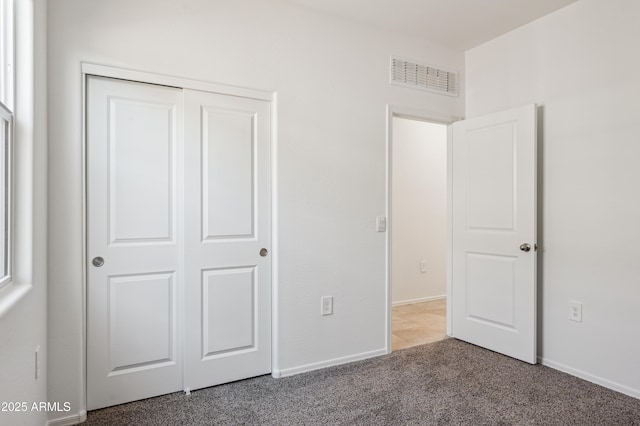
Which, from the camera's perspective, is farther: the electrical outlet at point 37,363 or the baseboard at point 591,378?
the baseboard at point 591,378

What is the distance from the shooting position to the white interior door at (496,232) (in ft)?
9.21

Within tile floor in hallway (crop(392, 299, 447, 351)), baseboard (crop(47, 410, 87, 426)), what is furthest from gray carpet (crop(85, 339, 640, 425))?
tile floor in hallway (crop(392, 299, 447, 351))

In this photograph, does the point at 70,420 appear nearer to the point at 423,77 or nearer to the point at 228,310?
the point at 228,310

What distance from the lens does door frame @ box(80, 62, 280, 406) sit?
206 centimetres

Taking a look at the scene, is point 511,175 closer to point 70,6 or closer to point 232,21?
point 232,21

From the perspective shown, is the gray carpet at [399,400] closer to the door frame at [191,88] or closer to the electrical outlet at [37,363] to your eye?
the door frame at [191,88]

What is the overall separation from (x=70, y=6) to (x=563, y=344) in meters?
3.76

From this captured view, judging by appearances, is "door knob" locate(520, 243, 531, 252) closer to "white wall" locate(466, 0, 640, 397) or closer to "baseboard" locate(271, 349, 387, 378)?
"white wall" locate(466, 0, 640, 397)

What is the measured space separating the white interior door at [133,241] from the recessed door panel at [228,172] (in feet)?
0.59

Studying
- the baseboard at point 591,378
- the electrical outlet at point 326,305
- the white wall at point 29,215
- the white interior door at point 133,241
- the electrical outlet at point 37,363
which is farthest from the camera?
the electrical outlet at point 326,305

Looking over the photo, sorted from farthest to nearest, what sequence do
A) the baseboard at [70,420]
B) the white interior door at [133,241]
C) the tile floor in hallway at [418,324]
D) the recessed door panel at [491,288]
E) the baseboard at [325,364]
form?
the tile floor in hallway at [418,324]
the recessed door panel at [491,288]
the baseboard at [325,364]
the white interior door at [133,241]
the baseboard at [70,420]

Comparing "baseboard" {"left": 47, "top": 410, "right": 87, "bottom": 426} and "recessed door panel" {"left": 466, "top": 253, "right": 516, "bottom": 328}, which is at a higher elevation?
"recessed door panel" {"left": 466, "top": 253, "right": 516, "bottom": 328}

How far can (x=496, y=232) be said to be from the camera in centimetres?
303

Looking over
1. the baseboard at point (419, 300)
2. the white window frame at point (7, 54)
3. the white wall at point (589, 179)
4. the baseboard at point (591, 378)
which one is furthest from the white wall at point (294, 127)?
the baseboard at point (419, 300)
